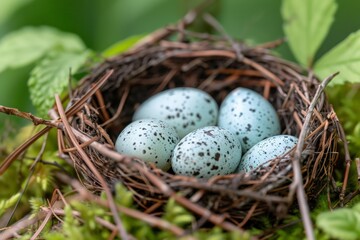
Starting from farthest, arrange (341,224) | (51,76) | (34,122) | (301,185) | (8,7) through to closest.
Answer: (8,7) → (51,76) → (34,122) → (301,185) → (341,224)

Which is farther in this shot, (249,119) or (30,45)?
(30,45)

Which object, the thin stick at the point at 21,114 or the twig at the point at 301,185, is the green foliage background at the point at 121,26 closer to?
the thin stick at the point at 21,114

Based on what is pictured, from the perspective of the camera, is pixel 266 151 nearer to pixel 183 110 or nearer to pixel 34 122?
pixel 183 110

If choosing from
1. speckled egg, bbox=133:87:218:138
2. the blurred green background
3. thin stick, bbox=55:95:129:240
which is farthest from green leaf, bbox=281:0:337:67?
thin stick, bbox=55:95:129:240

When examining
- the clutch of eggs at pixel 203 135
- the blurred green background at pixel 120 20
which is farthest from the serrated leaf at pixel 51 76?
the blurred green background at pixel 120 20

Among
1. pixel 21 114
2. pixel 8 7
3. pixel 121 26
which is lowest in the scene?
pixel 21 114

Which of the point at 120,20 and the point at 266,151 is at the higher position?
the point at 120,20

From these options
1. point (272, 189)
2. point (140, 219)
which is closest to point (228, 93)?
point (272, 189)

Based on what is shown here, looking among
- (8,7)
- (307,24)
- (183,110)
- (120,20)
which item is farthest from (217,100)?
(8,7)
